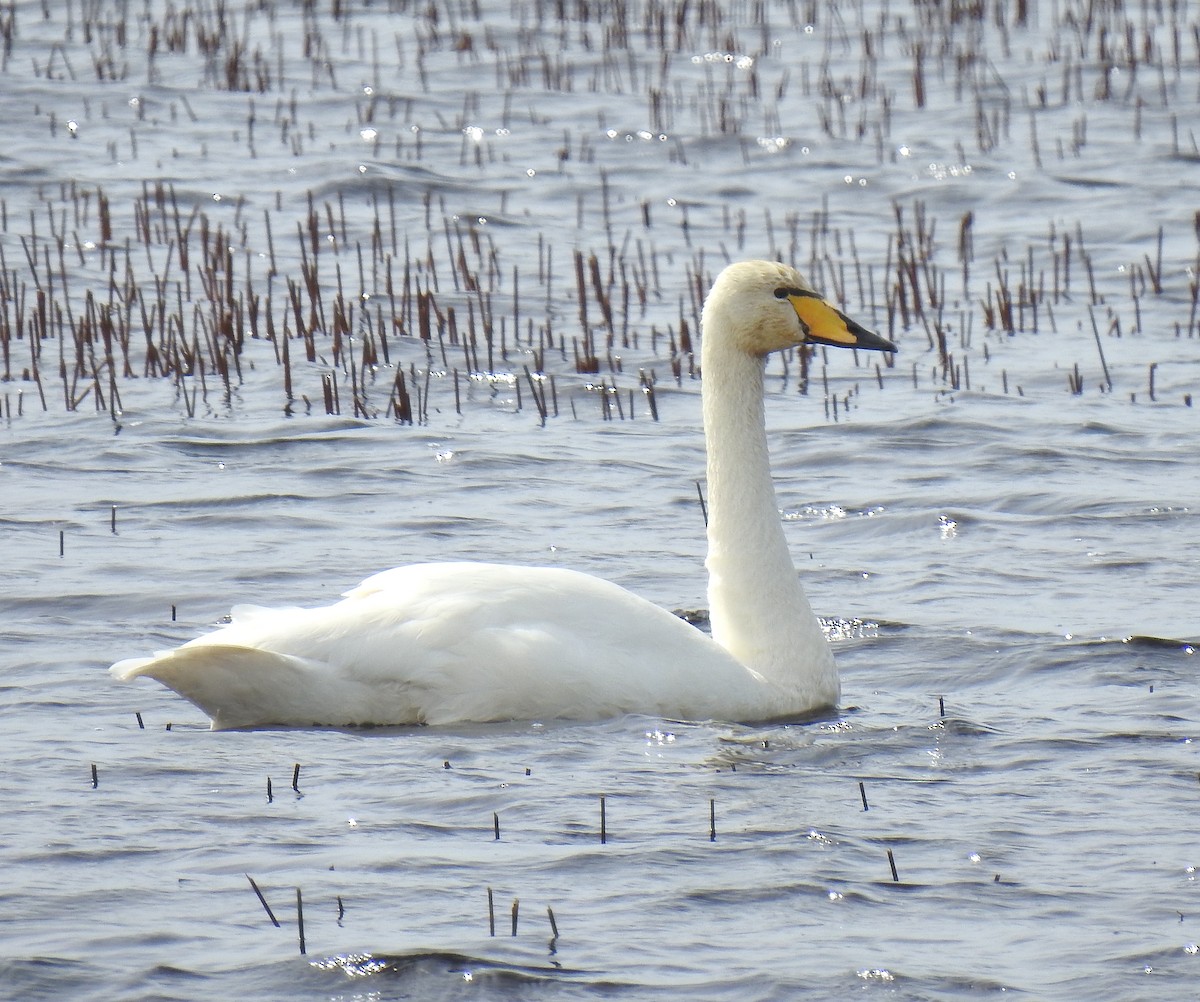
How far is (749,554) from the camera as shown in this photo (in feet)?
23.4

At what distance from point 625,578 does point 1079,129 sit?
452 inches

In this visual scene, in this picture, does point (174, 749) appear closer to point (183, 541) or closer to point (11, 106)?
point (183, 541)

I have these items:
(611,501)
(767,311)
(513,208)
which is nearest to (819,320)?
(767,311)

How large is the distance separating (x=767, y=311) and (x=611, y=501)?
246 cm

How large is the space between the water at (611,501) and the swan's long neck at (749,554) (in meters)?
0.24

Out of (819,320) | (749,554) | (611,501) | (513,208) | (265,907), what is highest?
(819,320)

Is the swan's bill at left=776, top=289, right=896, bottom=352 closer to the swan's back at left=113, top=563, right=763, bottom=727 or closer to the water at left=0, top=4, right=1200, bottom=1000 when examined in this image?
the water at left=0, top=4, right=1200, bottom=1000

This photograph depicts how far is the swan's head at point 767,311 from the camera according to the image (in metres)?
7.33

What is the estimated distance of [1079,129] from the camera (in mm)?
18812

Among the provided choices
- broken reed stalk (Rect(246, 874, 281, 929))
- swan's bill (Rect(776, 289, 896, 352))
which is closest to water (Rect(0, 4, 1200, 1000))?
broken reed stalk (Rect(246, 874, 281, 929))

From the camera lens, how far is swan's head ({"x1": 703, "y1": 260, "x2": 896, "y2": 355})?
7.33 meters

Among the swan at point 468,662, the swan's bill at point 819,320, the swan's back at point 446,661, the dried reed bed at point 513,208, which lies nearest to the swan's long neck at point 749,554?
the swan at point 468,662

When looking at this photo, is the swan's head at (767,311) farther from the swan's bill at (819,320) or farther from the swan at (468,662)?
the swan at (468,662)

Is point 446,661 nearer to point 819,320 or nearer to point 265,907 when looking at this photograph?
point 265,907
